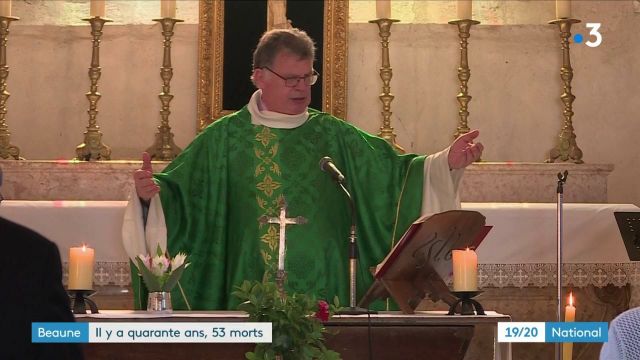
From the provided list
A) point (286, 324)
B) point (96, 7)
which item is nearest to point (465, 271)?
point (286, 324)

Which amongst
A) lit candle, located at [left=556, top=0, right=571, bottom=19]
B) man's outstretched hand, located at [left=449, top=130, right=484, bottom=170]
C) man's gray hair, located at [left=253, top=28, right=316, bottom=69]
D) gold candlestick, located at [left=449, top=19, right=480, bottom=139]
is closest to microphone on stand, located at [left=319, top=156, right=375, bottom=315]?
man's outstretched hand, located at [left=449, top=130, right=484, bottom=170]

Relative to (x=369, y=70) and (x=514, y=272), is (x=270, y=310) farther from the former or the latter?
(x=369, y=70)

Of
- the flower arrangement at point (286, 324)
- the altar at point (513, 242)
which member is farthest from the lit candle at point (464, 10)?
the flower arrangement at point (286, 324)

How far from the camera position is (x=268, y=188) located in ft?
19.0

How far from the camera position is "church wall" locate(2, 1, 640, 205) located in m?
8.11

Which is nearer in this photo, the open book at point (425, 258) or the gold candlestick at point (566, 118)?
the open book at point (425, 258)

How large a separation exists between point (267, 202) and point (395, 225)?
1.84 ft

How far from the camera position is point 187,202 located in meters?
5.68

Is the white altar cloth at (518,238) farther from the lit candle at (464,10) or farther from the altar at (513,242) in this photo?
the lit candle at (464,10)

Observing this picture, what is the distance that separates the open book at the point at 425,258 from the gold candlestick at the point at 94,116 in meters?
3.00

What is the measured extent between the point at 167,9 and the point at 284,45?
2.11 meters

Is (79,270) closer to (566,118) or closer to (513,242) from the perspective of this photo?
(513,242)

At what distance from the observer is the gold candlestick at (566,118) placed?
7.56 m

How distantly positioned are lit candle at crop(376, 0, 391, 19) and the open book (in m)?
2.87
